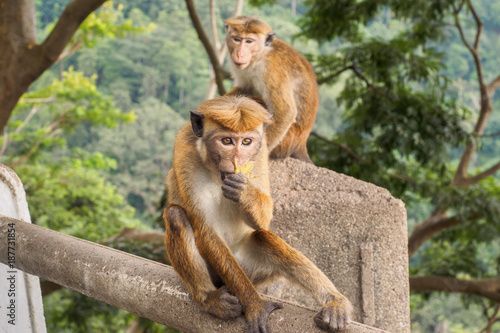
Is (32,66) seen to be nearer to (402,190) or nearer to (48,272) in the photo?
(48,272)

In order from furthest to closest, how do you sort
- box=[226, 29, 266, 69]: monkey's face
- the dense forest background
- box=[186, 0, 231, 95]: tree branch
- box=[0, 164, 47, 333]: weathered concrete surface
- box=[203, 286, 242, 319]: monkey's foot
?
the dense forest background → box=[186, 0, 231, 95]: tree branch → box=[226, 29, 266, 69]: monkey's face → box=[0, 164, 47, 333]: weathered concrete surface → box=[203, 286, 242, 319]: monkey's foot

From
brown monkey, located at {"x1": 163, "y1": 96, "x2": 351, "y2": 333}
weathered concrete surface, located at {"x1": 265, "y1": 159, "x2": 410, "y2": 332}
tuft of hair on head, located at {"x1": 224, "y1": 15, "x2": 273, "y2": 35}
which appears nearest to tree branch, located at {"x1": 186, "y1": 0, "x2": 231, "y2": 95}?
tuft of hair on head, located at {"x1": 224, "y1": 15, "x2": 273, "y2": 35}

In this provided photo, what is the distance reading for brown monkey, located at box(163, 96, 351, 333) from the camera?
2127 mm

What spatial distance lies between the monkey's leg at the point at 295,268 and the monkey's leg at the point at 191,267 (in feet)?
0.93

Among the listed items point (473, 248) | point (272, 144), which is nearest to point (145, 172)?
point (473, 248)

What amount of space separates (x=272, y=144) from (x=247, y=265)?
136cm

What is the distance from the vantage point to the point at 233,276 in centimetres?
216

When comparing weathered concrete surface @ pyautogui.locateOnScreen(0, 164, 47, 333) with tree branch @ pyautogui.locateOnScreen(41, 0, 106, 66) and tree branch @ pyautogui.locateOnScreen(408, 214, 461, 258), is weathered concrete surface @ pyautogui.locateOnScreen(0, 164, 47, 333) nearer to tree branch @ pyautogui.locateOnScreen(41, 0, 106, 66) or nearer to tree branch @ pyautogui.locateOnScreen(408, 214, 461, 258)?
A: tree branch @ pyautogui.locateOnScreen(41, 0, 106, 66)

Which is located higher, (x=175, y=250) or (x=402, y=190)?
(x=175, y=250)

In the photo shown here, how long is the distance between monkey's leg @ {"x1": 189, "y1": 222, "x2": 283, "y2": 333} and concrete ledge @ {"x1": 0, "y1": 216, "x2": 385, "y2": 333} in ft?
0.22

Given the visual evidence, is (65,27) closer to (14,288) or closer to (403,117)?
(14,288)

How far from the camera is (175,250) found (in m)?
2.25

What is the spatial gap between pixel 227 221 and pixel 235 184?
40 cm

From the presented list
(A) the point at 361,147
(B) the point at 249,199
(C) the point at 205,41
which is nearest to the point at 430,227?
(A) the point at 361,147
